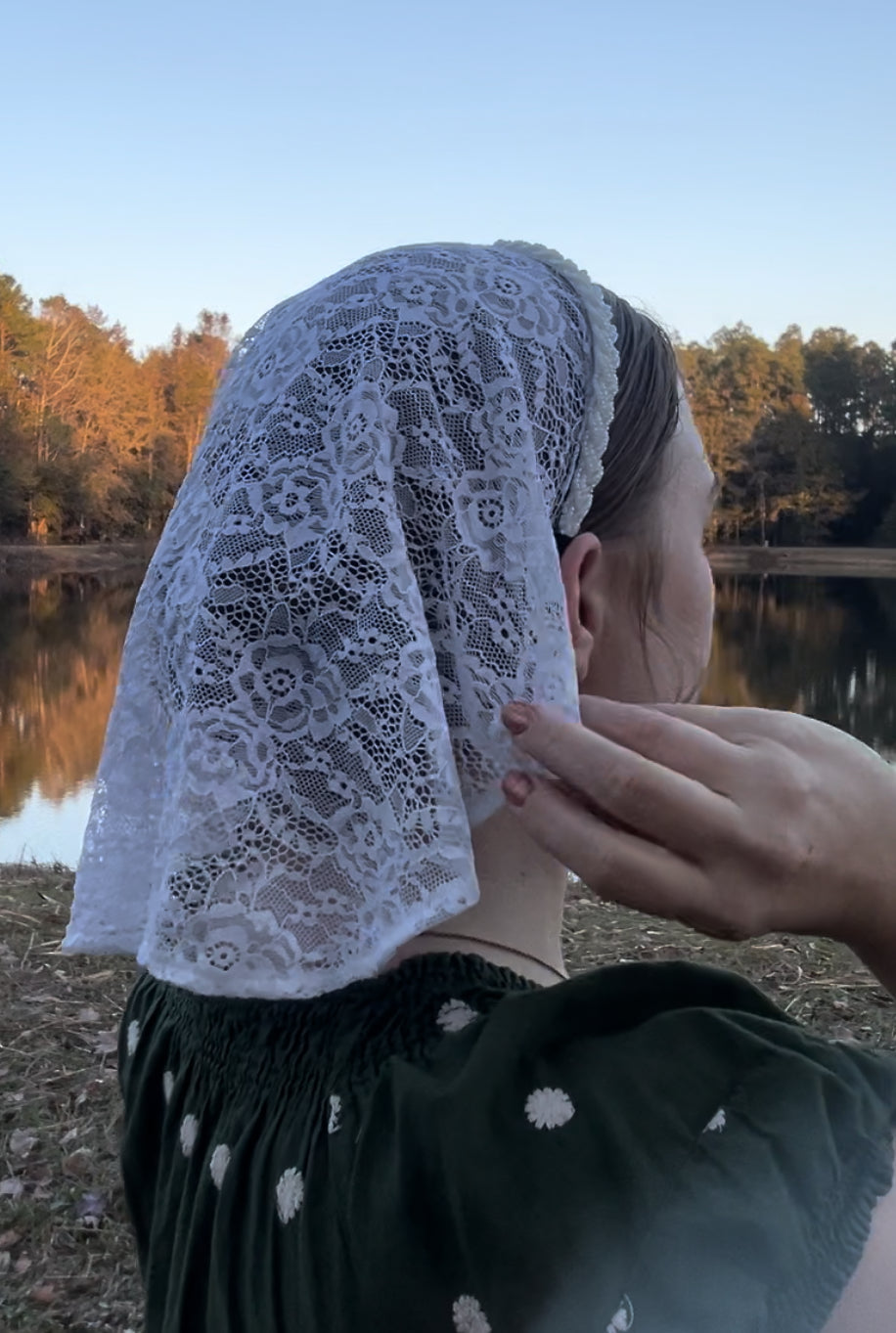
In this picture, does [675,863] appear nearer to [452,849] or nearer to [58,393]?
[452,849]

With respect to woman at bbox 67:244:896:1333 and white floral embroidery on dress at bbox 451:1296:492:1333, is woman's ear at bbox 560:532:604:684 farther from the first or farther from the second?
white floral embroidery on dress at bbox 451:1296:492:1333

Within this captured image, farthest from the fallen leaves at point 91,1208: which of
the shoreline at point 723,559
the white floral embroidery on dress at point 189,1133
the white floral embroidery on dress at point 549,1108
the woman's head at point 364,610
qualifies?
the shoreline at point 723,559

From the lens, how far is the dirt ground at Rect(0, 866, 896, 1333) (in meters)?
2.78

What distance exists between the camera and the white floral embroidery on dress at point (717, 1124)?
848 mm

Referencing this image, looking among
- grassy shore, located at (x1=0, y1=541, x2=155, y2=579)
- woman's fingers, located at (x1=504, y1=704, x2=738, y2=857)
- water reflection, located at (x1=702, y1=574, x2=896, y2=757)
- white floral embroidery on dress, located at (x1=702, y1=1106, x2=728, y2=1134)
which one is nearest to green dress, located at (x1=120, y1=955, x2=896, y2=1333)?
white floral embroidery on dress, located at (x1=702, y1=1106, x2=728, y2=1134)

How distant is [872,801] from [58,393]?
1675 inches

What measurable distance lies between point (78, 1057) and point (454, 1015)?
3190 millimetres

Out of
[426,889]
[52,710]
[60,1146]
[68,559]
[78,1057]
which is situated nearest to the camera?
[426,889]

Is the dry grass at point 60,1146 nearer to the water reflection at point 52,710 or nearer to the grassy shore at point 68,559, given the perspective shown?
the water reflection at point 52,710

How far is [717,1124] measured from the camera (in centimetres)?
85

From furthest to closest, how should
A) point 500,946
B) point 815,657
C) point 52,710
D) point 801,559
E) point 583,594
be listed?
1. point 801,559
2. point 815,657
3. point 52,710
4. point 583,594
5. point 500,946

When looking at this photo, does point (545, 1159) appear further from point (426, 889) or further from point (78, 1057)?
point (78, 1057)

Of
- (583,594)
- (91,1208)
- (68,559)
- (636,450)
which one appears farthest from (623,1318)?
Result: (68,559)

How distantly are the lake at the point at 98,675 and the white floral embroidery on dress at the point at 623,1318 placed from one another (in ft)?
23.7
